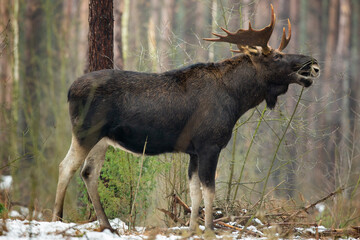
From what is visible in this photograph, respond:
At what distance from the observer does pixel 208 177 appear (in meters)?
6.25

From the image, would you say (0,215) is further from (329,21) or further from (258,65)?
(329,21)

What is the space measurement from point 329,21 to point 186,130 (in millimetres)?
18934

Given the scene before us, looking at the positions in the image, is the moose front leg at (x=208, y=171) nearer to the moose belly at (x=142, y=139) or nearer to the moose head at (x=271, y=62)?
the moose belly at (x=142, y=139)

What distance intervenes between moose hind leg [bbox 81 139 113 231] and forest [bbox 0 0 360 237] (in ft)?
1.16

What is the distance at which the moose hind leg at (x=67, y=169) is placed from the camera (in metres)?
6.11

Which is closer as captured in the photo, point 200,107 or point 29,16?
point 200,107

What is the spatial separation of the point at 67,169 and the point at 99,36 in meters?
2.48

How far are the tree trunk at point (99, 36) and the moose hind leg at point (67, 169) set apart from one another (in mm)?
1929

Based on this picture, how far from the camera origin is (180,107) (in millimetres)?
6320

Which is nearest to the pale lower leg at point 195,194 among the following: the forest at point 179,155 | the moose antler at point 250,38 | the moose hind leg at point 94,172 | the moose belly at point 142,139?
the moose belly at point 142,139

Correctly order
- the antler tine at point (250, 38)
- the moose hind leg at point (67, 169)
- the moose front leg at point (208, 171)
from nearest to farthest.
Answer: the moose hind leg at point (67, 169), the moose front leg at point (208, 171), the antler tine at point (250, 38)

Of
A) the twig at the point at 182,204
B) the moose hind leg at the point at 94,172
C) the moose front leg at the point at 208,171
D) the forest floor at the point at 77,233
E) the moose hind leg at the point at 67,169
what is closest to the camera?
the forest floor at the point at 77,233

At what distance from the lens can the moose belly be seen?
20.3 feet

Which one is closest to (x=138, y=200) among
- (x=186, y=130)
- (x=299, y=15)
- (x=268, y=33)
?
(x=186, y=130)
